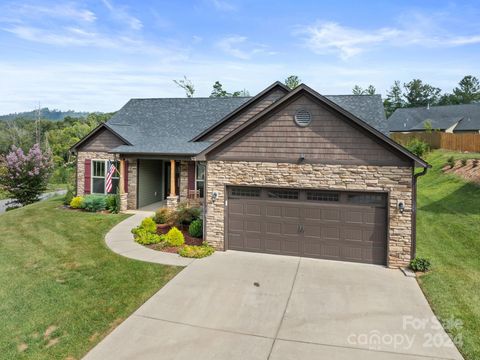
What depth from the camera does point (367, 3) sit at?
13453mm

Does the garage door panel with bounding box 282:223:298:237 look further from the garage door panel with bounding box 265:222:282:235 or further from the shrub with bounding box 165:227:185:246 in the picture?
the shrub with bounding box 165:227:185:246

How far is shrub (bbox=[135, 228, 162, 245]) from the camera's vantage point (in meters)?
12.8

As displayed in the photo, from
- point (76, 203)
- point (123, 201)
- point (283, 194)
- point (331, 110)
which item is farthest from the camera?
point (76, 203)

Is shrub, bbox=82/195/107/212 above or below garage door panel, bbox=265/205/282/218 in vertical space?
below

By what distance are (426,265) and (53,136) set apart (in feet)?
193

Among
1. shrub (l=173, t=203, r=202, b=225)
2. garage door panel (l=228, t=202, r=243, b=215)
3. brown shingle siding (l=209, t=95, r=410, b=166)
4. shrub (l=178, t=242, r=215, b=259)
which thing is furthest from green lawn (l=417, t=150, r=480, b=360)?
shrub (l=173, t=203, r=202, b=225)

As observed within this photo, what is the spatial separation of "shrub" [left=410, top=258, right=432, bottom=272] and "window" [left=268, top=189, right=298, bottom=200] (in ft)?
13.7

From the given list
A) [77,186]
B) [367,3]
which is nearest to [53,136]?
[77,186]

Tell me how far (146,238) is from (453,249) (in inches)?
445

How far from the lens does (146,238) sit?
508 inches

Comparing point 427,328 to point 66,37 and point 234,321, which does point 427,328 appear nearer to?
point 234,321

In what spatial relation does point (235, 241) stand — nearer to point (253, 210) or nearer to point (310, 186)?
point (253, 210)

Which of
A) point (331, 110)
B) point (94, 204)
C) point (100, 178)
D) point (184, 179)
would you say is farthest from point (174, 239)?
point (100, 178)

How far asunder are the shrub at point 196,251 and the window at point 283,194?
9.47ft
